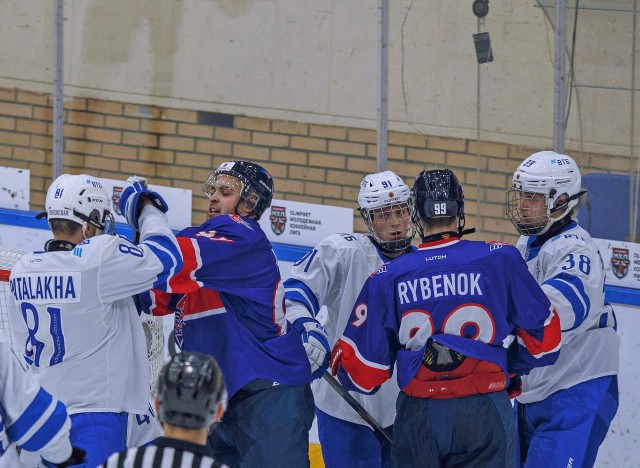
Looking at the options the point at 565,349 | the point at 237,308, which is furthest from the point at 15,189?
the point at 565,349

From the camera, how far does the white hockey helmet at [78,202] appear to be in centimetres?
338

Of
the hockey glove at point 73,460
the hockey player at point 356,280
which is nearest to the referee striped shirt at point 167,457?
the hockey glove at point 73,460

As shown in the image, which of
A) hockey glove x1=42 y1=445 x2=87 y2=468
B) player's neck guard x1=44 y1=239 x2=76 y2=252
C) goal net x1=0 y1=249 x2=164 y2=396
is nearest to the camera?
hockey glove x1=42 y1=445 x2=87 y2=468

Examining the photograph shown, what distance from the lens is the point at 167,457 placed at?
2219 millimetres

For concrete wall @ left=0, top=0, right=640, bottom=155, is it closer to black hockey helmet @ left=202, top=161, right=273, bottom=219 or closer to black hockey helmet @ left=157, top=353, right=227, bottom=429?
black hockey helmet @ left=202, top=161, right=273, bottom=219

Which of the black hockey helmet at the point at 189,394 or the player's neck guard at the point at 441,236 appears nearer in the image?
the black hockey helmet at the point at 189,394

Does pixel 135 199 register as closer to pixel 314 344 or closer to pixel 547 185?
pixel 314 344

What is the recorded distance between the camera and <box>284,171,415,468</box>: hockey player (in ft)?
13.1

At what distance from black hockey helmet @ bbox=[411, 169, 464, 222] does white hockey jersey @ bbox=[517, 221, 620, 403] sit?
0.60 metres

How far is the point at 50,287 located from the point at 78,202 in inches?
11.2

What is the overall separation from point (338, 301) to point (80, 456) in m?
1.43

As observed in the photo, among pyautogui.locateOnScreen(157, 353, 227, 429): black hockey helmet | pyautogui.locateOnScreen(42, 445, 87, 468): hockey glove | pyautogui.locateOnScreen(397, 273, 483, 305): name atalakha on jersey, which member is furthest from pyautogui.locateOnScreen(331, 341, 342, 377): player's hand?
pyautogui.locateOnScreen(157, 353, 227, 429): black hockey helmet

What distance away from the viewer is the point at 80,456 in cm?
290

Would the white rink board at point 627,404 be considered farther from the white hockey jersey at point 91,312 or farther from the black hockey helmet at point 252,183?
the white hockey jersey at point 91,312
